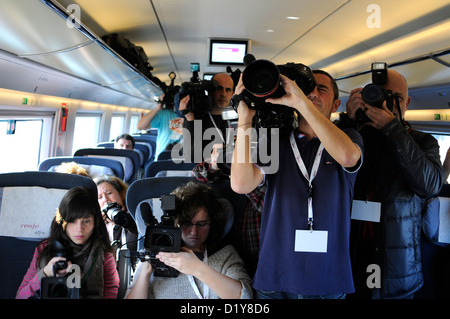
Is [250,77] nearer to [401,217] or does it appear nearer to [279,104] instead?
[279,104]

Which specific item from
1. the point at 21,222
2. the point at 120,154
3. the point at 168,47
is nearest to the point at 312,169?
the point at 21,222

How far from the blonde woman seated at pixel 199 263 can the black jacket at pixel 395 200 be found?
737mm

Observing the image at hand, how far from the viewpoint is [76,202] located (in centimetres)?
229

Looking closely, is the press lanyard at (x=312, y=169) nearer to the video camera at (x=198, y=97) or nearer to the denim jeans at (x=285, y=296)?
A: the denim jeans at (x=285, y=296)

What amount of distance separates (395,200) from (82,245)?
174cm

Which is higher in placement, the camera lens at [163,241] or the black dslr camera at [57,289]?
the camera lens at [163,241]

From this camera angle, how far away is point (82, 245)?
2248 mm

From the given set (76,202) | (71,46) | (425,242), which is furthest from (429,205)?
(71,46)

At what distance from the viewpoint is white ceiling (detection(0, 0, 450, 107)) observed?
3533mm

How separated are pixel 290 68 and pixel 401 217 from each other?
1.03m

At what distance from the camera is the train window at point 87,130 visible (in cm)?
765

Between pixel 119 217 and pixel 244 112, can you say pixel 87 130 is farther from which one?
pixel 244 112

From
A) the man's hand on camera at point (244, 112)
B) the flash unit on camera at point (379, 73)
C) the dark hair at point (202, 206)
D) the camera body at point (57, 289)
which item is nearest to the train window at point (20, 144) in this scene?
the dark hair at point (202, 206)

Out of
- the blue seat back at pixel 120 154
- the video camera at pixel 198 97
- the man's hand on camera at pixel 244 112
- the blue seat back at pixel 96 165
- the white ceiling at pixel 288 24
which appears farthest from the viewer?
the blue seat back at pixel 120 154
